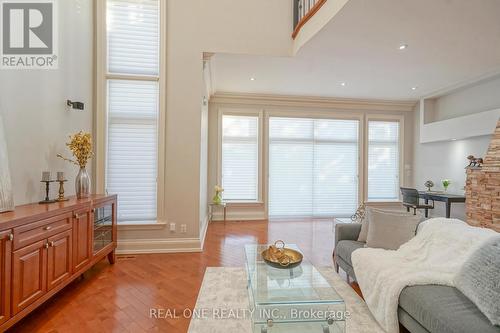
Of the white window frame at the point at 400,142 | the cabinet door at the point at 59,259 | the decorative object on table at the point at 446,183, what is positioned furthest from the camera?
the white window frame at the point at 400,142

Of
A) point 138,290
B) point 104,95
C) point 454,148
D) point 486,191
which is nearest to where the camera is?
point 138,290

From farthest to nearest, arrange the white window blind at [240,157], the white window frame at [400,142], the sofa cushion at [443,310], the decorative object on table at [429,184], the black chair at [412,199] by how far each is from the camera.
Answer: the white window frame at [400,142] < the white window blind at [240,157] < the decorative object on table at [429,184] < the black chair at [412,199] < the sofa cushion at [443,310]

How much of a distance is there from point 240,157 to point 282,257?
3796mm

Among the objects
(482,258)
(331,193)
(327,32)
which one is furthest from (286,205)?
(482,258)

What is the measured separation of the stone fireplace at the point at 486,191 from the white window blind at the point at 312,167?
7.60 ft

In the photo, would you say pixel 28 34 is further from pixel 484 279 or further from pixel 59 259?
pixel 484 279

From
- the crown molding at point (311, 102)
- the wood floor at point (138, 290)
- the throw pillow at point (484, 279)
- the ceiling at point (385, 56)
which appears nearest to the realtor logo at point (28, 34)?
the ceiling at point (385, 56)

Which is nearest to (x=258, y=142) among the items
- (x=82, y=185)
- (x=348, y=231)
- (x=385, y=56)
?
(x=385, y=56)

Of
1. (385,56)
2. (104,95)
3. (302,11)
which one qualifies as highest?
(302,11)

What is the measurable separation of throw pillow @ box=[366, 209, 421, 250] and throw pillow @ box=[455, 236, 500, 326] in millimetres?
826

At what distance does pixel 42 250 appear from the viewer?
1.97 meters

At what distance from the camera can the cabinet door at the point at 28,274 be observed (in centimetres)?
172

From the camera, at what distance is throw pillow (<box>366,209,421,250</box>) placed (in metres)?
2.45

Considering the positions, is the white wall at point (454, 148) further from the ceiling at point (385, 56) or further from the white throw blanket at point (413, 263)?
the white throw blanket at point (413, 263)
